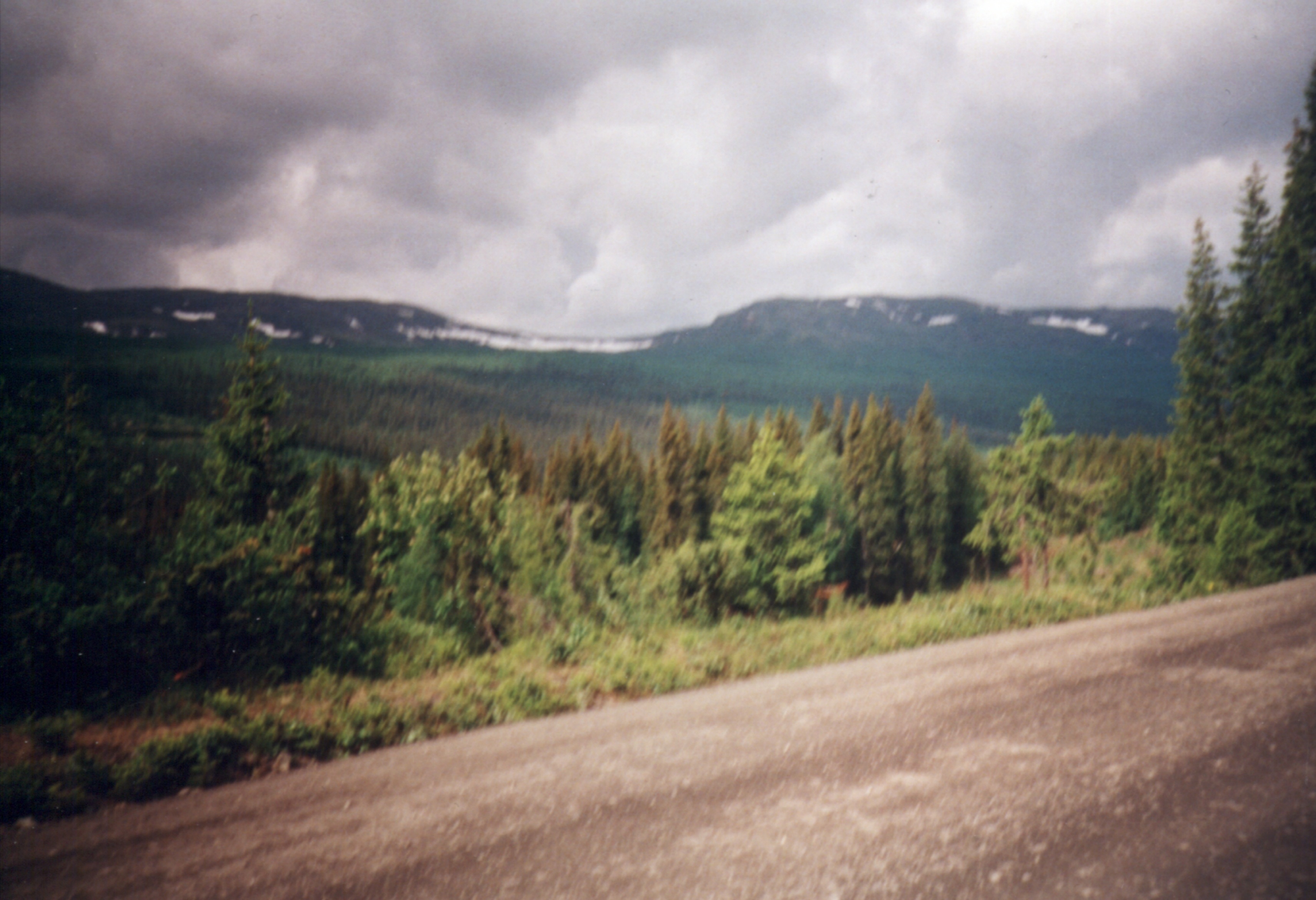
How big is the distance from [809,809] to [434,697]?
5.31 meters

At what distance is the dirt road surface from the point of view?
3.04 m

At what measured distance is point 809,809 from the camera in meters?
3.72

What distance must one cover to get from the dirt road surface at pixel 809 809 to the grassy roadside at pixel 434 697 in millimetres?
532

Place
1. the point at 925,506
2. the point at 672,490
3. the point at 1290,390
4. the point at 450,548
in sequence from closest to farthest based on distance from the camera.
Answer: the point at 450,548 → the point at 1290,390 → the point at 925,506 → the point at 672,490

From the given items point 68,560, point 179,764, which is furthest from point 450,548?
point 179,764

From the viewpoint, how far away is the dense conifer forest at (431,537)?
345 inches

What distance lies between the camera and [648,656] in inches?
349

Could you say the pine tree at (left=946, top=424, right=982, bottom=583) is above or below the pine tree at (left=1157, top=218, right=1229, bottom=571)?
below

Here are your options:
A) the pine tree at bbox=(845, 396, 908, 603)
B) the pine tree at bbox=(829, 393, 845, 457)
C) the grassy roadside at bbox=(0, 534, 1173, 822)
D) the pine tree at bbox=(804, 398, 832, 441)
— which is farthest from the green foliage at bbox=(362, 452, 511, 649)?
the pine tree at bbox=(804, 398, 832, 441)

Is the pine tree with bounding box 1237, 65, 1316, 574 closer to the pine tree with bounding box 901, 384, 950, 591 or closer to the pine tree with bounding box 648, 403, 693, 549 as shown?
the pine tree with bounding box 901, 384, 950, 591

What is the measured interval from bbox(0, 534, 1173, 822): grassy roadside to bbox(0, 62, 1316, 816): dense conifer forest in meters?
0.09

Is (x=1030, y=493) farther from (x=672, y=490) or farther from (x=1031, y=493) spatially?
(x=672, y=490)

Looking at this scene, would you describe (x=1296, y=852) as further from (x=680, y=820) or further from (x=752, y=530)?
(x=752, y=530)

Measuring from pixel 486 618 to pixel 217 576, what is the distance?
5030 millimetres
